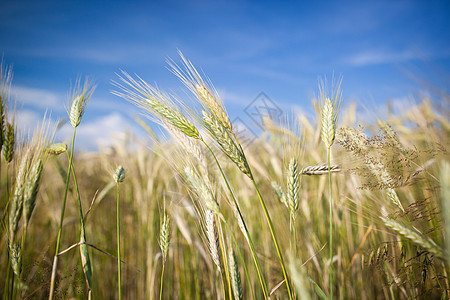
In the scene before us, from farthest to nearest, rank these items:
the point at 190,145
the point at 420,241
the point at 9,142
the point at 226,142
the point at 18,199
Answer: the point at 9,142 < the point at 190,145 < the point at 18,199 < the point at 226,142 < the point at 420,241

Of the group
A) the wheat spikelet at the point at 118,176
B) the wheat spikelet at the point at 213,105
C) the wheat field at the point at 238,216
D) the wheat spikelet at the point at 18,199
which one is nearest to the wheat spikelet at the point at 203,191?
the wheat field at the point at 238,216

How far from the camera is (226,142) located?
883mm

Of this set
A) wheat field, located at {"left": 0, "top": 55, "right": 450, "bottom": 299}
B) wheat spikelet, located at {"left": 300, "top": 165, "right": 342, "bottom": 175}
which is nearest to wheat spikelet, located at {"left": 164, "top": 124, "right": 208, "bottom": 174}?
wheat field, located at {"left": 0, "top": 55, "right": 450, "bottom": 299}

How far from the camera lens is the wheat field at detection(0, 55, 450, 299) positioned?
942mm

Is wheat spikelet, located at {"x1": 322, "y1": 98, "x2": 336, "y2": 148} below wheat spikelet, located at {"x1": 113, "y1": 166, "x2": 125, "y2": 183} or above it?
above

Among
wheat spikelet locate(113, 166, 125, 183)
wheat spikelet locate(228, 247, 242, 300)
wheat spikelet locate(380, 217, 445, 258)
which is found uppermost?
wheat spikelet locate(113, 166, 125, 183)

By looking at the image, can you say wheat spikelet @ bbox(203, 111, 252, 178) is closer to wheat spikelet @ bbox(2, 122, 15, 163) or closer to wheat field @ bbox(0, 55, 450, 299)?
wheat field @ bbox(0, 55, 450, 299)

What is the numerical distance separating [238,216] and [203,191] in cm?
16

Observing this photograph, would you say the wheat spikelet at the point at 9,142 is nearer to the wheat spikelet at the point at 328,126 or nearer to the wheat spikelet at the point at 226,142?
the wheat spikelet at the point at 226,142

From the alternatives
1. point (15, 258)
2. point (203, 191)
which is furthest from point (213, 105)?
point (15, 258)

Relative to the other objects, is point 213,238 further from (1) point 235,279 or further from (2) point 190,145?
(2) point 190,145

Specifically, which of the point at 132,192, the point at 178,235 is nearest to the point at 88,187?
the point at 132,192

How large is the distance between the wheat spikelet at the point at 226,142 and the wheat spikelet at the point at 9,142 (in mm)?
984

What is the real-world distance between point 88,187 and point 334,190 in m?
3.00
